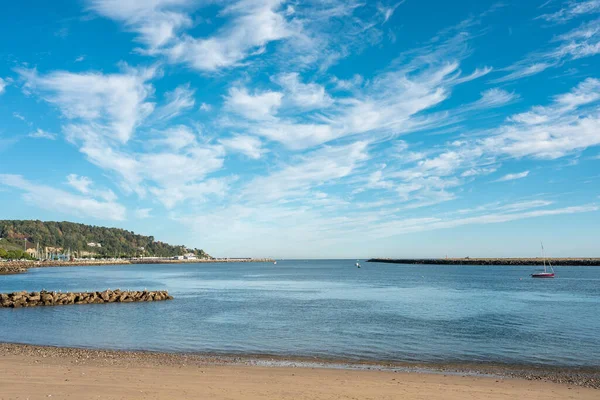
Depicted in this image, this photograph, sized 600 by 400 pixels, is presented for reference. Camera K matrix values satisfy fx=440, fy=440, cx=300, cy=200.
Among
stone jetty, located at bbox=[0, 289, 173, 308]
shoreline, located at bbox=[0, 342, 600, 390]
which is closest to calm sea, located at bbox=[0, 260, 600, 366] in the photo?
shoreline, located at bbox=[0, 342, 600, 390]

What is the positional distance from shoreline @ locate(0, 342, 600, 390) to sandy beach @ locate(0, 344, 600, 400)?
26 centimetres

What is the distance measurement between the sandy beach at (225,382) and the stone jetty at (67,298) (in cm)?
3004

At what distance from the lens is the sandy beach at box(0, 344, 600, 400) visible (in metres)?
14.2

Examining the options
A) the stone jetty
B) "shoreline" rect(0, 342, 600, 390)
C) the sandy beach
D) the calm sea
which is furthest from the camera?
the stone jetty

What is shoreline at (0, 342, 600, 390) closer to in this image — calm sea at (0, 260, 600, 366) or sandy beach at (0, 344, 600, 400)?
sandy beach at (0, 344, 600, 400)

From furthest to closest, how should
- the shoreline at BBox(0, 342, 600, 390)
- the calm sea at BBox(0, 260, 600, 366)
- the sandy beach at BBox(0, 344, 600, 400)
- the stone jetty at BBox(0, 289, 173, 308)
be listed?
the stone jetty at BBox(0, 289, 173, 308), the calm sea at BBox(0, 260, 600, 366), the shoreline at BBox(0, 342, 600, 390), the sandy beach at BBox(0, 344, 600, 400)

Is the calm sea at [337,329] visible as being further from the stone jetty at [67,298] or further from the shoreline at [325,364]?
the stone jetty at [67,298]

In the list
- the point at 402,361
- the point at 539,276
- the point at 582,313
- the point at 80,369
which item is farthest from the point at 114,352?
the point at 539,276

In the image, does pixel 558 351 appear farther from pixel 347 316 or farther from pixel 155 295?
pixel 155 295

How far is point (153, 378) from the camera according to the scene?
53.5 feet

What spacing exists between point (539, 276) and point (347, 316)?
89.4 m

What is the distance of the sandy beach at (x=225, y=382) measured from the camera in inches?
560

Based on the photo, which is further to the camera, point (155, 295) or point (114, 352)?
point (155, 295)

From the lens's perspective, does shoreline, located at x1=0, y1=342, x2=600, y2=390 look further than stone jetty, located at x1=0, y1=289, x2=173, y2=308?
No
